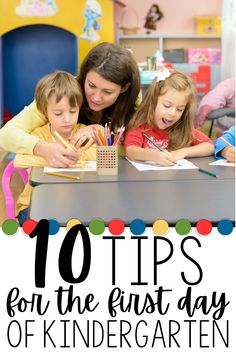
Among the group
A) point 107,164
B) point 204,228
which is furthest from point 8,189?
point 204,228

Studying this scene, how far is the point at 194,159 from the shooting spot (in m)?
1.66

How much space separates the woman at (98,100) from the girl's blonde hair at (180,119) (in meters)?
0.06

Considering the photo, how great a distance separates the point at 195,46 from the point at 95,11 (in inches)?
48.9

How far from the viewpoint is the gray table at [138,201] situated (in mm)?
971

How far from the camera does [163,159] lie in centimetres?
151

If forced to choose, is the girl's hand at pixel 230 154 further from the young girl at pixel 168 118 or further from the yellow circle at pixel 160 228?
the yellow circle at pixel 160 228

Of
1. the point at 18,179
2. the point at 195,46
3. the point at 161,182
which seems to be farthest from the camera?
the point at 195,46

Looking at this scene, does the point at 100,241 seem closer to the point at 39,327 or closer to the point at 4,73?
the point at 39,327

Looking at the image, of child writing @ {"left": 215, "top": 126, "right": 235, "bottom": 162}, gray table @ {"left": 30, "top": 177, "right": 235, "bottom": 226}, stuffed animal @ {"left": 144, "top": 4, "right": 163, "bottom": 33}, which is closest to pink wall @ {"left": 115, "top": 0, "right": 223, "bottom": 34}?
stuffed animal @ {"left": 144, "top": 4, "right": 163, "bottom": 33}

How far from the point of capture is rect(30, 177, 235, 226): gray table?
0.97 m

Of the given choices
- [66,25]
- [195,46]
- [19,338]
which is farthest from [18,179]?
[195,46]

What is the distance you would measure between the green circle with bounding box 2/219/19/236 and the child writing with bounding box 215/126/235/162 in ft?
2.77

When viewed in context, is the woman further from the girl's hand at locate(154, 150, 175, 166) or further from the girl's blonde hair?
the girl's hand at locate(154, 150, 175, 166)

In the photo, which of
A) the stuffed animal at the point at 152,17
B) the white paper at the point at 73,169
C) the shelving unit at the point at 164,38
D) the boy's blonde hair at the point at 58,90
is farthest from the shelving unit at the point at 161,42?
the white paper at the point at 73,169
